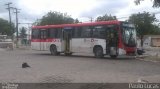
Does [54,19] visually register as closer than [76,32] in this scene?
No

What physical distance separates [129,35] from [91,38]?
10.7 feet

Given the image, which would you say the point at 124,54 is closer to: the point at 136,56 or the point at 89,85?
the point at 136,56

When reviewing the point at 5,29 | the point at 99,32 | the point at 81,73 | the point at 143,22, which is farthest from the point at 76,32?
→ the point at 5,29

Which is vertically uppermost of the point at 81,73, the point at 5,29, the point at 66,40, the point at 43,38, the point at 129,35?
the point at 5,29

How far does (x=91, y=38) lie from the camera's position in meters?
32.5

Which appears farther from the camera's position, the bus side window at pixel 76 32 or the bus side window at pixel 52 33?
the bus side window at pixel 52 33

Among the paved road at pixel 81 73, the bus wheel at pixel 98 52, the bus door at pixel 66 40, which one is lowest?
the paved road at pixel 81 73

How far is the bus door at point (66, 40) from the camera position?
35.3 metres

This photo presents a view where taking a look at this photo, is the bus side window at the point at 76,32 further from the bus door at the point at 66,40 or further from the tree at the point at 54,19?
the tree at the point at 54,19

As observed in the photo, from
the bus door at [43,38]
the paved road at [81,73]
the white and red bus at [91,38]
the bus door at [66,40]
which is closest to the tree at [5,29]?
the bus door at [43,38]

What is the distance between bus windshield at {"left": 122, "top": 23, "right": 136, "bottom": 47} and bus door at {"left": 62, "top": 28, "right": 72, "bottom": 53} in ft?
20.1

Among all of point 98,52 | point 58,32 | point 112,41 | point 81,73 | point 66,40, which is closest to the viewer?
point 81,73

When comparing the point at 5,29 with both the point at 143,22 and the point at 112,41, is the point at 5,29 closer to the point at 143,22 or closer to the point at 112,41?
the point at 143,22

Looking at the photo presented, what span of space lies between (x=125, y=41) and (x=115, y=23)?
5.14 ft
